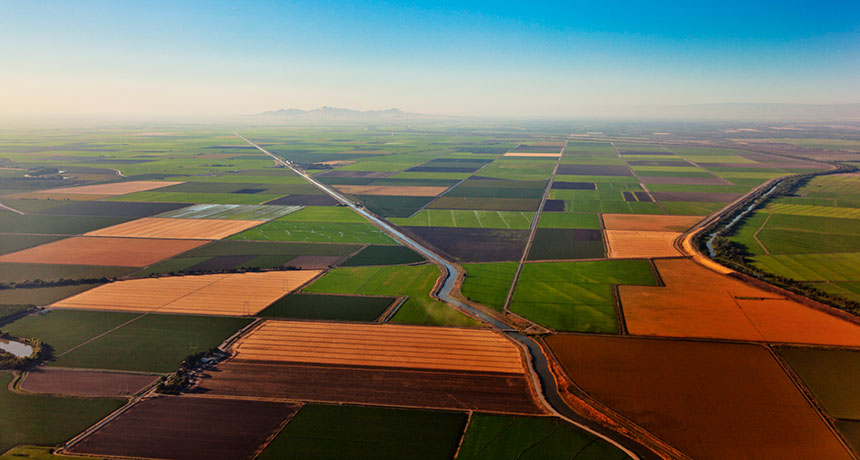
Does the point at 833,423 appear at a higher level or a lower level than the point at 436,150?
lower

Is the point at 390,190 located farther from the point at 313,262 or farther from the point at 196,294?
the point at 196,294

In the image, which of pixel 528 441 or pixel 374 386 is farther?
pixel 374 386

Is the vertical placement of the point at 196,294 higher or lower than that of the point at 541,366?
higher

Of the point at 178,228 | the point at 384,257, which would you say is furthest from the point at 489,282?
the point at 178,228

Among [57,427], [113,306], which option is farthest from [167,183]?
[57,427]

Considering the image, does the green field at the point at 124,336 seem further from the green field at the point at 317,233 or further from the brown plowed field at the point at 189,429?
the green field at the point at 317,233

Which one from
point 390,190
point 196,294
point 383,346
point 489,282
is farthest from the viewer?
point 390,190

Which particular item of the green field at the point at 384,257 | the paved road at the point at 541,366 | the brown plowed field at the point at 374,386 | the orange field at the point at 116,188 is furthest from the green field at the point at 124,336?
the orange field at the point at 116,188

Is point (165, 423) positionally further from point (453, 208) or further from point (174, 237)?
point (453, 208)
